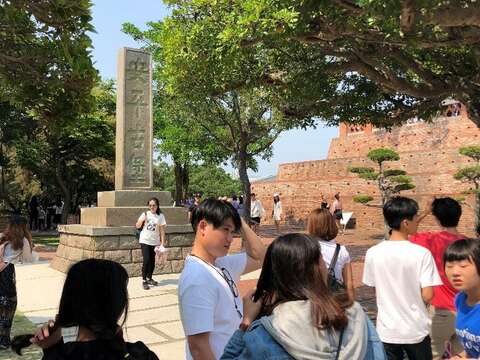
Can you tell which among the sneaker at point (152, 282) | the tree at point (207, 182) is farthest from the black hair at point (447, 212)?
the tree at point (207, 182)

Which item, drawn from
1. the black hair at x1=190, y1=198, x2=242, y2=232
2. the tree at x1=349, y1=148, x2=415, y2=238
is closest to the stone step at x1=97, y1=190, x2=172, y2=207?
the black hair at x1=190, y1=198, x2=242, y2=232

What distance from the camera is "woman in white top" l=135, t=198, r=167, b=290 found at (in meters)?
8.73

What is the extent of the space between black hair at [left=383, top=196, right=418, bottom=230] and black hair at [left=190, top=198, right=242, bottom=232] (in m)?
1.41

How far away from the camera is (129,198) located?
10.7 meters

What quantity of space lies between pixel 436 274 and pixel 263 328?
2072 mm

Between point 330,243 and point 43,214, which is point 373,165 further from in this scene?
point 330,243

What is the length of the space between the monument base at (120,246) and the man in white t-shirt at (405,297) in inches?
275

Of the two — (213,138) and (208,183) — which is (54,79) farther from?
(208,183)

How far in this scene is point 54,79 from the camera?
18.5ft

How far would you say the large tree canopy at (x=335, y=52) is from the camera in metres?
5.62

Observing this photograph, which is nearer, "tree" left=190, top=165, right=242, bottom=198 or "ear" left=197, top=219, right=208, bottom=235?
"ear" left=197, top=219, right=208, bottom=235

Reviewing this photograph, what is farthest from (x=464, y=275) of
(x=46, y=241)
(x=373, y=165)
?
(x=373, y=165)

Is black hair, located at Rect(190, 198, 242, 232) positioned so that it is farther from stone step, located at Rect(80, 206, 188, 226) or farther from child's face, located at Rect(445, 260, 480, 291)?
stone step, located at Rect(80, 206, 188, 226)

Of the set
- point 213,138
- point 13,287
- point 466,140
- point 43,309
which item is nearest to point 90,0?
point 13,287
